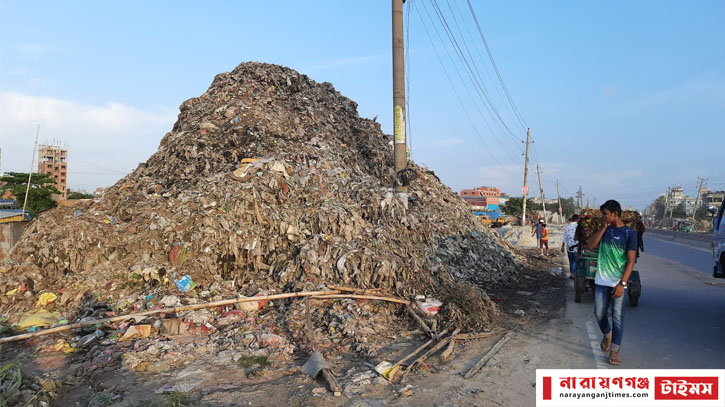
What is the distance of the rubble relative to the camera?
6211 mm

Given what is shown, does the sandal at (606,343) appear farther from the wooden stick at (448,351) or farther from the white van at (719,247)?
the white van at (719,247)

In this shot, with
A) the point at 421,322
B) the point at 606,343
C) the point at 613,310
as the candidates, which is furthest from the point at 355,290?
the point at 613,310

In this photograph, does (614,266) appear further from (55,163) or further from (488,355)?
(55,163)

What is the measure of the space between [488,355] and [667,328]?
3.04m

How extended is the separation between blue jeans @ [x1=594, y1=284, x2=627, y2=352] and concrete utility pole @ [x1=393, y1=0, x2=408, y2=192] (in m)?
6.13

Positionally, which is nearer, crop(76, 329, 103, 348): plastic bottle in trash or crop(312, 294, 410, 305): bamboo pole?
crop(76, 329, 103, 348): plastic bottle in trash

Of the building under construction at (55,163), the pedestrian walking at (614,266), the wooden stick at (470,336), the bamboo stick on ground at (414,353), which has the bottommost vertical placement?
the wooden stick at (470,336)

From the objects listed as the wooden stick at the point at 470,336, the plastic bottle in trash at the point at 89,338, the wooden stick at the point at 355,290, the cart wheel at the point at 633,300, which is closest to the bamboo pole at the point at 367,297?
the wooden stick at the point at 355,290

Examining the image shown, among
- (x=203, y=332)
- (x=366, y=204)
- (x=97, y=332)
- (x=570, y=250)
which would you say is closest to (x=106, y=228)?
(x=97, y=332)

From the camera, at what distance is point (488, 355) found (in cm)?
531

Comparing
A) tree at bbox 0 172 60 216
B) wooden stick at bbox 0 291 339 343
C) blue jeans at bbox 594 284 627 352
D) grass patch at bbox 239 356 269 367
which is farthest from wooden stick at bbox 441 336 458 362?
tree at bbox 0 172 60 216

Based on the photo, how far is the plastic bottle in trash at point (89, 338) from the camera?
5.83 metres

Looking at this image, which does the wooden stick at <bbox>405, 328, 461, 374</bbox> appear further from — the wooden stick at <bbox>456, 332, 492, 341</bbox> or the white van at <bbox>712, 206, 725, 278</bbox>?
the white van at <bbox>712, 206, 725, 278</bbox>

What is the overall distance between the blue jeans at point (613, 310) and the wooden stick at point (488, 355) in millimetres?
1206
